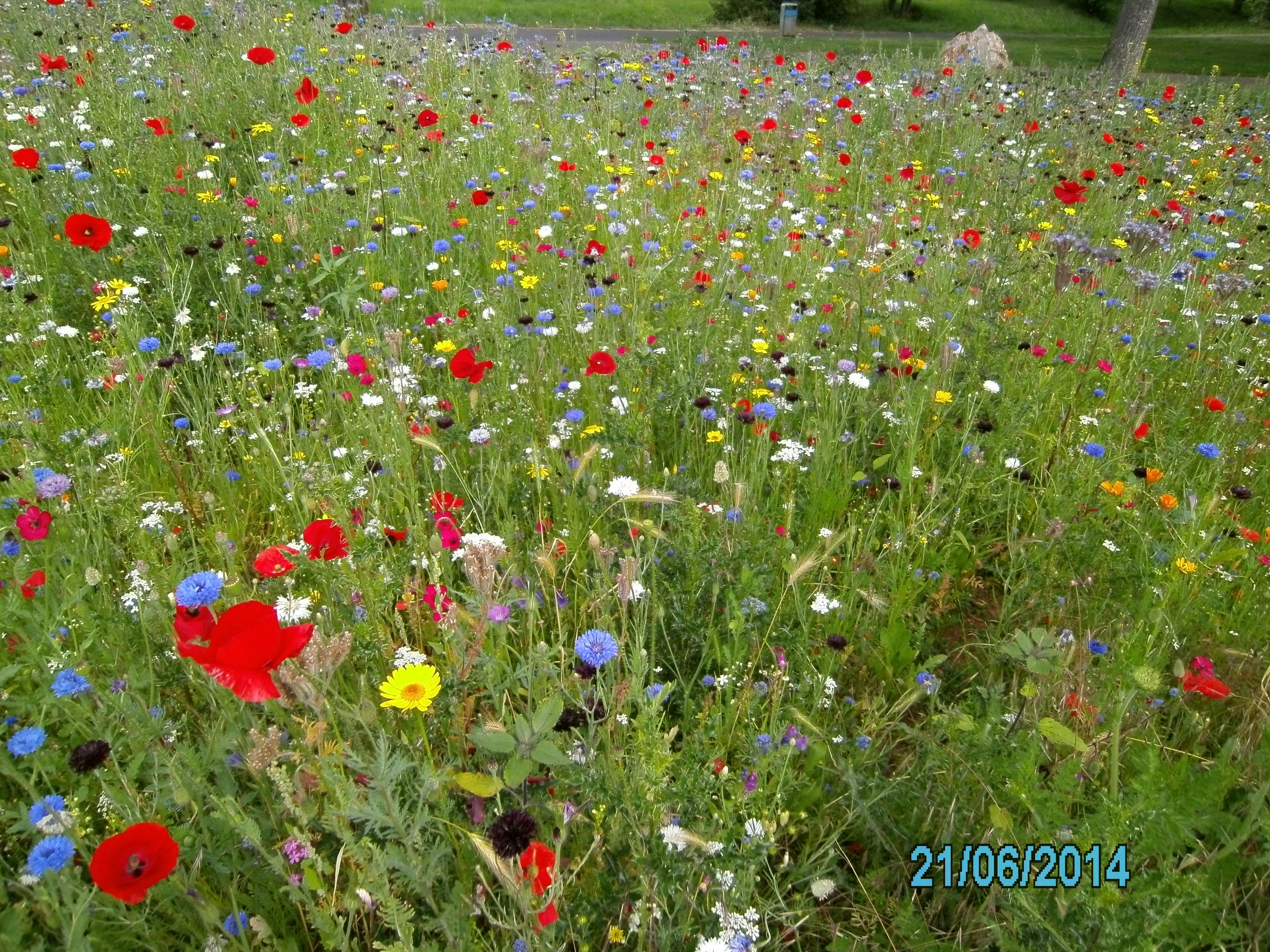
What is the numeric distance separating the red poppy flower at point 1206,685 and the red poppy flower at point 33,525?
7.97ft

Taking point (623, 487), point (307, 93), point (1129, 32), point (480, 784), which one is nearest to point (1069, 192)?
point (623, 487)

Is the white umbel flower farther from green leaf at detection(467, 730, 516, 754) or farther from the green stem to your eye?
the green stem

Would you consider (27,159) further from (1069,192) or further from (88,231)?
(1069,192)

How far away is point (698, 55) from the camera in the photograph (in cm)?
967

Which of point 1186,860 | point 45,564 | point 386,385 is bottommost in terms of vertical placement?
point 1186,860

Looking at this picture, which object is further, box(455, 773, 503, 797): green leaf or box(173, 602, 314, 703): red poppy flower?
box(455, 773, 503, 797): green leaf

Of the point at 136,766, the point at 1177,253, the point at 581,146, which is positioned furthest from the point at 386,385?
the point at 1177,253

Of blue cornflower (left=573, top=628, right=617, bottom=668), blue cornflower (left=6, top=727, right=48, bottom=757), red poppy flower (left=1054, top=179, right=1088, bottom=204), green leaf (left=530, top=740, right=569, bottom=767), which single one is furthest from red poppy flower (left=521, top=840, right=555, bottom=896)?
red poppy flower (left=1054, top=179, right=1088, bottom=204)

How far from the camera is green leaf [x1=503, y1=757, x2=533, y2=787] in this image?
117 cm

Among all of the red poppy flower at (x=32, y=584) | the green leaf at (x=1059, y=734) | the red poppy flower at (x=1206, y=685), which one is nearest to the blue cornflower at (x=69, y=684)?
the red poppy flower at (x=32, y=584)

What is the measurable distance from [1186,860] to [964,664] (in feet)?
2.64

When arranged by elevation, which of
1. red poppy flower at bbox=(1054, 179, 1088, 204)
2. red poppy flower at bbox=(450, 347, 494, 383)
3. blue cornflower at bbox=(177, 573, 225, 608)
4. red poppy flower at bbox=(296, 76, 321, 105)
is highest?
red poppy flower at bbox=(296, 76, 321, 105)

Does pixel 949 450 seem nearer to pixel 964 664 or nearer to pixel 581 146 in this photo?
pixel 964 664

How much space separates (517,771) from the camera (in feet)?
3.85
